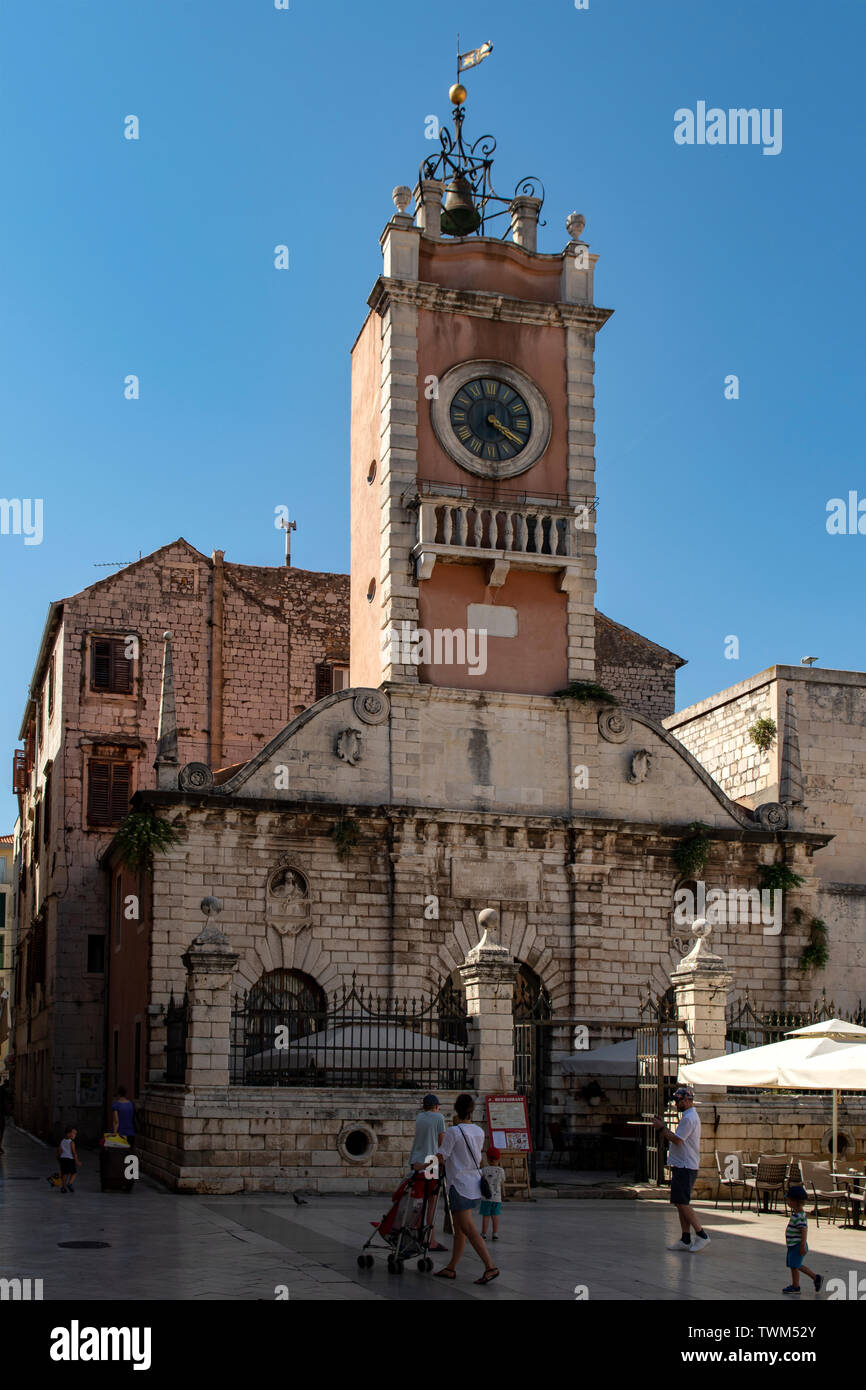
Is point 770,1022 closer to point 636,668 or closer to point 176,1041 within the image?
point 176,1041

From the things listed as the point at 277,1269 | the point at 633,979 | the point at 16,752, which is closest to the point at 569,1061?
the point at 633,979

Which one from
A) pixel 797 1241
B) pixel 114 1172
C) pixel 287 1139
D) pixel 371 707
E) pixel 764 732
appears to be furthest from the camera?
pixel 764 732

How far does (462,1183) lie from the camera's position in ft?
42.4

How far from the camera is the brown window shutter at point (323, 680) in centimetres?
3697

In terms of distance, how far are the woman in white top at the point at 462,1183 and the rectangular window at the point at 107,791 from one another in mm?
21744

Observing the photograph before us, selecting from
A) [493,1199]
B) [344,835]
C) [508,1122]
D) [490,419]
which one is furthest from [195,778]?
[493,1199]

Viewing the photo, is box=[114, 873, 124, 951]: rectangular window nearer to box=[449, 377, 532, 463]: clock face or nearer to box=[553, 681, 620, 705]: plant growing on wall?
box=[553, 681, 620, 705]: plant growing on wall

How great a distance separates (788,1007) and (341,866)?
8.54m

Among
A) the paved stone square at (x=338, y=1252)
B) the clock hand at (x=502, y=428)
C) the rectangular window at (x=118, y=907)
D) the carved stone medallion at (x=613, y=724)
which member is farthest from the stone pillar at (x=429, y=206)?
the paved stone square at (x=338, y=1252)

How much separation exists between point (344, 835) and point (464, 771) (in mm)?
2603
